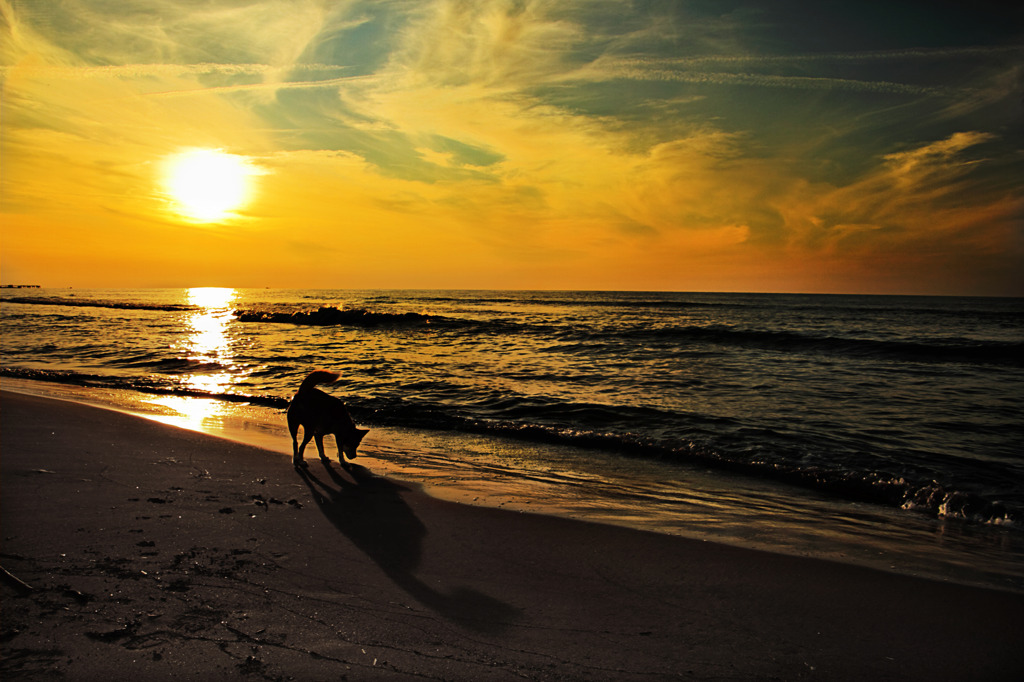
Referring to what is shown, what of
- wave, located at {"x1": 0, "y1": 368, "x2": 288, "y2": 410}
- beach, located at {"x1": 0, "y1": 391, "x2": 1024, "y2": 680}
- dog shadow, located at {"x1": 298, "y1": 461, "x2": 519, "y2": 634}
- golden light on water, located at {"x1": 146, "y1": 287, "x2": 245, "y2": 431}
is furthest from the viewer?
wave, located at {"x1": 0, "y1": 368, "x2": 288, "y2": 410}

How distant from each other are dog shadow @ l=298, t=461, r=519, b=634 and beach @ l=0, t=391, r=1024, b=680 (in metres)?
0.02

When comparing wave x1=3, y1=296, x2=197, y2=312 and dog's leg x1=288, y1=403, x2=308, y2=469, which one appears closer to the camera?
dog's leg x1=288, y1=403, x2=308, y2=469

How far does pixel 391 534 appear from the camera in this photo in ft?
12.6

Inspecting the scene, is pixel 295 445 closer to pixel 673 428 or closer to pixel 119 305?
pixel 673 428

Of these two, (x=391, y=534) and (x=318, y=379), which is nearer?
(x=391, y=534)

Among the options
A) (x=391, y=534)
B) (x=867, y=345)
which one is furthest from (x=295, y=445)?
(x=867, y=345)

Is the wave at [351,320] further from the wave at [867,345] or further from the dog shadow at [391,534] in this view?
the dog shadow at [391,534]

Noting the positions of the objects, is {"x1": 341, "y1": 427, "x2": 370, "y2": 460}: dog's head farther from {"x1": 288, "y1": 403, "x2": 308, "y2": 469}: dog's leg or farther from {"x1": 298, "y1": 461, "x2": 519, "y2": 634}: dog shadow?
{"x1": 288, "y1": 403, "x2": 308, "y2": 469}: dog's leg

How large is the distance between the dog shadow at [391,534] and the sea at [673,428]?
545 millimetres

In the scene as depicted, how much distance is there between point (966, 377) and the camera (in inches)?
570

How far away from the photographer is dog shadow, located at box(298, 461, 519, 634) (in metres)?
2.77

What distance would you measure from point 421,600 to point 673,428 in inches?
232

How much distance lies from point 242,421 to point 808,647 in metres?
7.96

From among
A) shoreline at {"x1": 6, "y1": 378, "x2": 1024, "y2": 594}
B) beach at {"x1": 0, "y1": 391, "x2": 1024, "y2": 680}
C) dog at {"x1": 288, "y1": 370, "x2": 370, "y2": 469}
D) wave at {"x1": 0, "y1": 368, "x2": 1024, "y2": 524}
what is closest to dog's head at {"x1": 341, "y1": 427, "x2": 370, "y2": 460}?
dog at {"x1": 288, "y1": 370, "x2": 370, "y2": 469}
